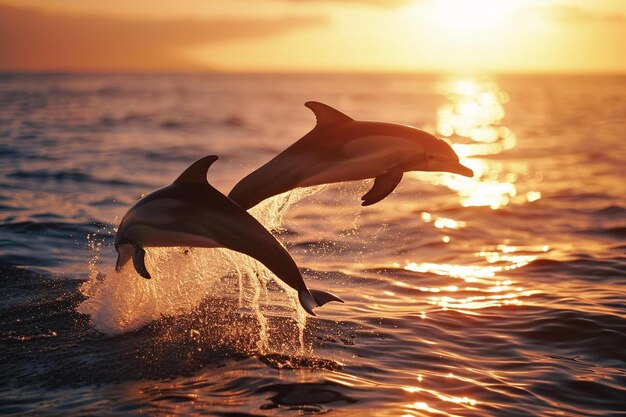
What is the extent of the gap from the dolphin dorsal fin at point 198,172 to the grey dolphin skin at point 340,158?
0.42 m

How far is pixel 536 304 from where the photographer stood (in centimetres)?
1028

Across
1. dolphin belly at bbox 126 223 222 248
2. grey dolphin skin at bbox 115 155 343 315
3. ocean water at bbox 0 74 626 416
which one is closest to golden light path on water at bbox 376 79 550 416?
ocean water at bbox 0 74 626 416

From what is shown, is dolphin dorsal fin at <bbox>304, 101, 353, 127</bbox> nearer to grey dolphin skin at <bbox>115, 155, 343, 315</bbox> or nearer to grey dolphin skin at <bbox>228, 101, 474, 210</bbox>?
grey dolphin skin at <bbox>228, 101, 474, 210</bbox>

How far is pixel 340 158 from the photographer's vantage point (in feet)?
26.2

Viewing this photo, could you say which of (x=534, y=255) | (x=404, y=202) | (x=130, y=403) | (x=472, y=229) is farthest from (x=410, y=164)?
(x=404, y=202)

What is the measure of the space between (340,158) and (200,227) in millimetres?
1573

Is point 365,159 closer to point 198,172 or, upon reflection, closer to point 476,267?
point 198,172

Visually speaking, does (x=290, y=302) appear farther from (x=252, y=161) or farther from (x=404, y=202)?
(x=252, y=161)

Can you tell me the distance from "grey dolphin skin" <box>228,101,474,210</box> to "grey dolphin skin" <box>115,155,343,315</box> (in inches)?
17.7

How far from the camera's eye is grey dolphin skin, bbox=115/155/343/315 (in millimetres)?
7453

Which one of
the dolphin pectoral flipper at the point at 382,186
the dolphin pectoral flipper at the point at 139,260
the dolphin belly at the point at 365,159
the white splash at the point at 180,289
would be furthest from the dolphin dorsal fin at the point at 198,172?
the dolphin pectoral flipper at the point at 382,186

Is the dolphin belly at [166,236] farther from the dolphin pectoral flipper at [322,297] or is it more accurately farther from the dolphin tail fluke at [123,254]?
the dolphin pectoral flipper at [322,297]

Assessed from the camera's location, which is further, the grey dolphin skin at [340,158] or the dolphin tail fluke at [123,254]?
the dolphin tail fluke at [123,254]

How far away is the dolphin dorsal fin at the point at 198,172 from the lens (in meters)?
7.61
